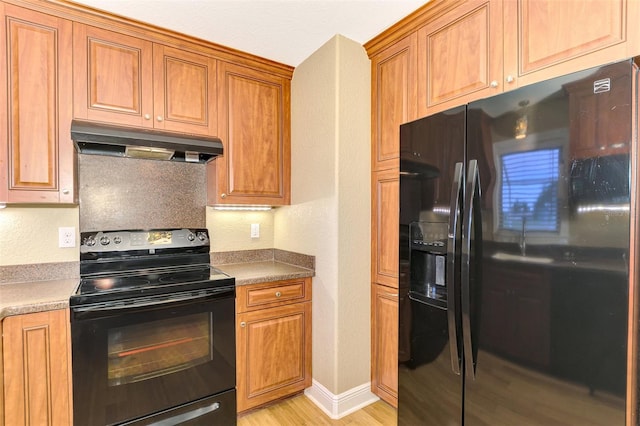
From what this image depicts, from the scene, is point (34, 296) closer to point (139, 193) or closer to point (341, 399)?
point (139, 193)

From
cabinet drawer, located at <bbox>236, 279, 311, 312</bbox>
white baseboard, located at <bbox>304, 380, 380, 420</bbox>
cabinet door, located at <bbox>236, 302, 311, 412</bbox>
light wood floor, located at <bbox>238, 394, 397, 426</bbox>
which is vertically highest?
cabinet drawer, located at <bbox>236, 279, 311, 312</bbox>

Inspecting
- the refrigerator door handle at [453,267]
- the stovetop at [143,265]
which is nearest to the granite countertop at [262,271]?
the stovetop at [143,265]

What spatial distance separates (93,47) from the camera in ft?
6.26

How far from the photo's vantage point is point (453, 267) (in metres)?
1.42

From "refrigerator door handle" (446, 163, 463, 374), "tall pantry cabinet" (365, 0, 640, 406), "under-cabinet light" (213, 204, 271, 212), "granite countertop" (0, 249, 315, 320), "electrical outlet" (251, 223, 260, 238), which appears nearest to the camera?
"tall pantry cabinet" (365, 0, 640, 406)

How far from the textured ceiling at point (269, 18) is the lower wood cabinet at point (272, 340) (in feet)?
5.40

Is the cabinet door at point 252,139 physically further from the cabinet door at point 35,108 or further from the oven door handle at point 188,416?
the oven door handle at point 188,416

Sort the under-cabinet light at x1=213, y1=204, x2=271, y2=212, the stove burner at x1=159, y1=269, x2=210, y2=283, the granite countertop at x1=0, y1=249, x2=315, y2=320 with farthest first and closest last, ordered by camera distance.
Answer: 1. the under-cabinet light at x1=213, y1=204, x2=271, y2=212
2. the stove burner at x1=159, y1=269, x2=210, y2=283
3. the granite countertop at x1=0, y1=249, x2=315, y2=320

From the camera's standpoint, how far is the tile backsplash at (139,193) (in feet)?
6.95

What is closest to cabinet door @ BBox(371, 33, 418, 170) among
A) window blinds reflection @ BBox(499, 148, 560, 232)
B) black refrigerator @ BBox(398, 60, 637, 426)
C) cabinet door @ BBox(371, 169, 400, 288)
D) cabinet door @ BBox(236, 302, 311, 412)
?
cabinet door @ BBox(371, 169, 400, 288)

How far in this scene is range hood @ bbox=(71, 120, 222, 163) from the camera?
1.77m

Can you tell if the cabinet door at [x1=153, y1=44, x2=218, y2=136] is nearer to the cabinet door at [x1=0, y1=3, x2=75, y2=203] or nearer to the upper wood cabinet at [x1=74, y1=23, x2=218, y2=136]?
the upper wood cabinet at [x1=74, y1=23, x2=218, y2=136]

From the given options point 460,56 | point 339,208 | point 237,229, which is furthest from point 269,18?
point 237,229

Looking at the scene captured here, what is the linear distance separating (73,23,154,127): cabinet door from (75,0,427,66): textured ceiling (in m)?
0.17
